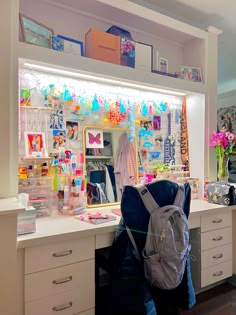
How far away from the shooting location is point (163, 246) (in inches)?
58.9

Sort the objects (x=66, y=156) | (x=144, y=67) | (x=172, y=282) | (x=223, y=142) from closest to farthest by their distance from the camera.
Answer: (x=172, y=282) → (x=66, y=156) → (x=144, y=67) → (x=223, y=142)

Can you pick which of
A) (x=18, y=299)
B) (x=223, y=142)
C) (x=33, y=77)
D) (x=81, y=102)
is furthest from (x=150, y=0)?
(x=18, y=299)

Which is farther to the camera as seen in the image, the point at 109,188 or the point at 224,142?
the point at 224,142

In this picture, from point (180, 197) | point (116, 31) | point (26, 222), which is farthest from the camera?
point (116, 31)

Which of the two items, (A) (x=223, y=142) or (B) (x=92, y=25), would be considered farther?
(A) (x=223, y=142)

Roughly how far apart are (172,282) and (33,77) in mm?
1693

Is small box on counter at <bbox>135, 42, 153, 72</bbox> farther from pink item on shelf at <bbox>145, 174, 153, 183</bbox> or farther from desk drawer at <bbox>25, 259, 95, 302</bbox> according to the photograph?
desk drawer at <bbox>25, 259, 95, 302</bbox>

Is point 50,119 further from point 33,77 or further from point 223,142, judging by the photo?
point 223,142

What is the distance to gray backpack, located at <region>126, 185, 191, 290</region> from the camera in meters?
1.49

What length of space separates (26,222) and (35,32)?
127 centimetres

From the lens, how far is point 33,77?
1.99 m

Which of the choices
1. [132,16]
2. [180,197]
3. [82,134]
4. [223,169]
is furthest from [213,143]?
[132,16]

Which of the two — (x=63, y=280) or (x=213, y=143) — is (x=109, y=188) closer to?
(x=63, y=280)

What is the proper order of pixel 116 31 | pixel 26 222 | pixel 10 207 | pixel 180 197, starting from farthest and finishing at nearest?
1. pixel 116 31
2. pixel 180 197
3. pixel 26 222
4. pixel 10 207
